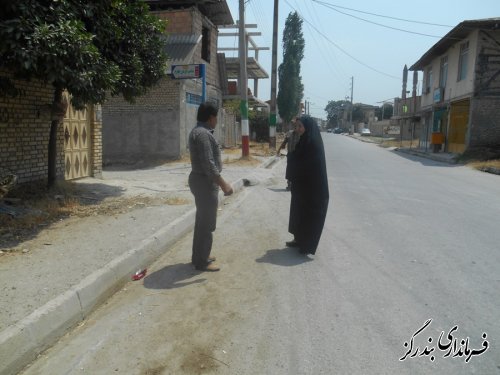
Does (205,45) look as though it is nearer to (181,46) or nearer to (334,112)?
(181,46)

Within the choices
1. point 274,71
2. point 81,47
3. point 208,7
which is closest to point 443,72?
point 274,71

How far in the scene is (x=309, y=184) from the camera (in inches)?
221

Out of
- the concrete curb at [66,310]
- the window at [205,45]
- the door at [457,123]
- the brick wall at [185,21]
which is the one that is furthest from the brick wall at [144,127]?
the door at [457,123]

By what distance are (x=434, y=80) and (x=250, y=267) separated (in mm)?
29334

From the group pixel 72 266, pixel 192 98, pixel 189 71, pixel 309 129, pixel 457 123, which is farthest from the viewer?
pixel 457 123

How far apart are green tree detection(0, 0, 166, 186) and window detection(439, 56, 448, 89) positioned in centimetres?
2349

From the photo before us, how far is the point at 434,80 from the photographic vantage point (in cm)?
3050

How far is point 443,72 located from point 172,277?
28.5 meters

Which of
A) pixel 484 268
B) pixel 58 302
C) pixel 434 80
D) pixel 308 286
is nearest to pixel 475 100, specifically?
pixel 434 80

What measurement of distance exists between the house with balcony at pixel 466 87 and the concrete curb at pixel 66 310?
810 inches

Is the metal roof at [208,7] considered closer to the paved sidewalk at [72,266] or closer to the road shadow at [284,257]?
the paved sidewalk at [72,266]

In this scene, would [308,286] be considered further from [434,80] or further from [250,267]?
[434,80]

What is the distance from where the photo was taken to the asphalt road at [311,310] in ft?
10.3

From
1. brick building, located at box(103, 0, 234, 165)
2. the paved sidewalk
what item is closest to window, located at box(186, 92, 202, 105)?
brick building, located at box(103, 0, 234, 165)
